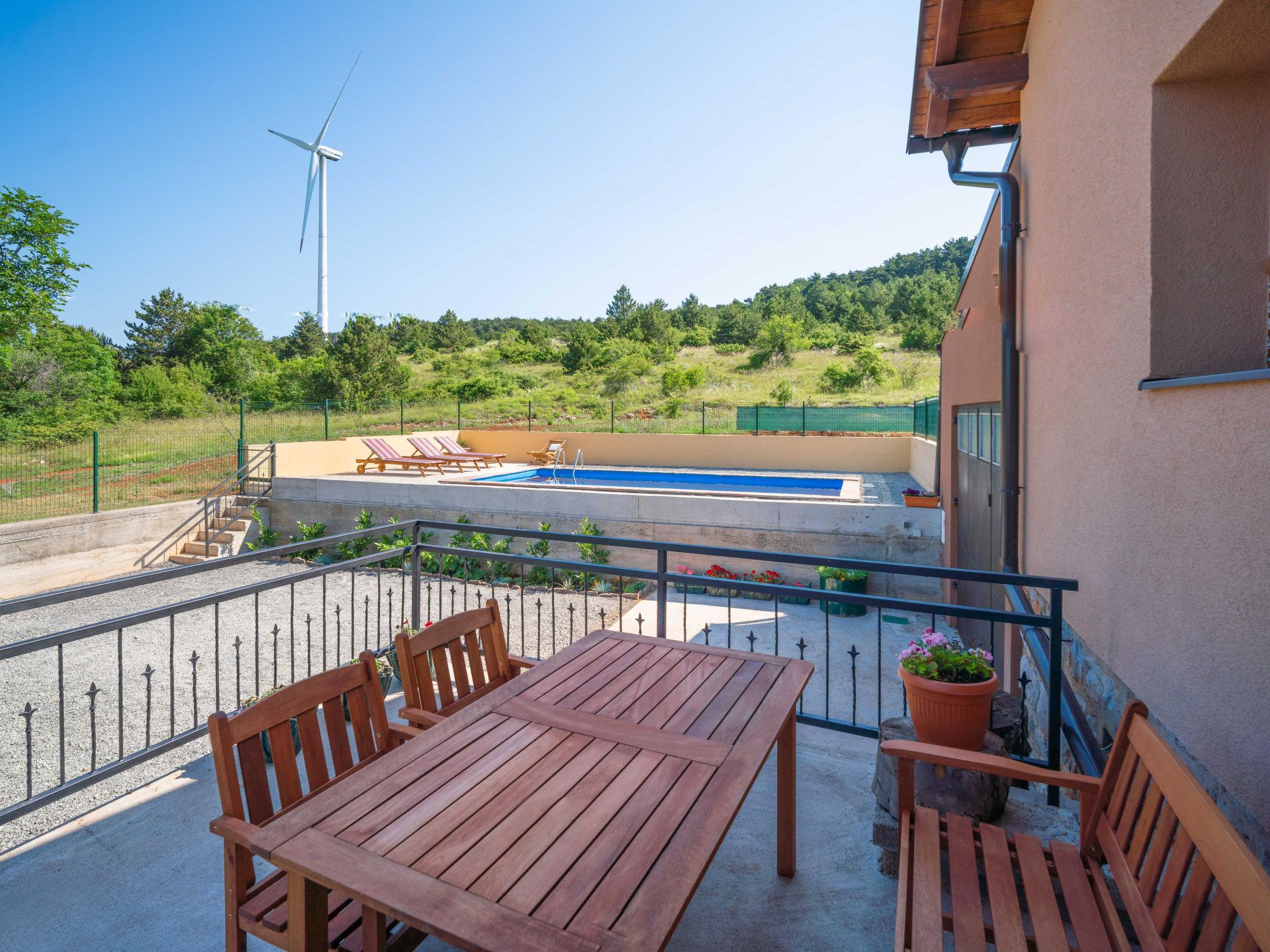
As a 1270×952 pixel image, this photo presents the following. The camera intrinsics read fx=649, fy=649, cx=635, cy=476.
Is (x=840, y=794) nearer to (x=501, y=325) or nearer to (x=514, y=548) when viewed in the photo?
(x=514, y=548)

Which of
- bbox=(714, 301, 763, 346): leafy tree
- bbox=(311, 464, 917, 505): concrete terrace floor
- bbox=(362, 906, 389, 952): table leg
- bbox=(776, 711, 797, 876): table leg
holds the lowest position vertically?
bbox=(776, 711, 797, 876): table leg

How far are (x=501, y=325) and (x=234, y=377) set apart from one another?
16.4 m

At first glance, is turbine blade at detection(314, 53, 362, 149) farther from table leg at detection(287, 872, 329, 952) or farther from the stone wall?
table leg at detection(287, 872, 329, 952)

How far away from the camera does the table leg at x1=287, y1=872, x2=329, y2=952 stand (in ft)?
4.07

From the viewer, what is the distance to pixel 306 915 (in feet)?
4.07

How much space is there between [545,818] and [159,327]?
145ft

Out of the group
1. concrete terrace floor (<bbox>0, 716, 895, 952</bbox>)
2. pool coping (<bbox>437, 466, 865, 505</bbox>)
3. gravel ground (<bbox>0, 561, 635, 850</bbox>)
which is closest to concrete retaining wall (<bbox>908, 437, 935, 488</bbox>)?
pool coping (<bbox>437, 466, 865, 505</bbox>)

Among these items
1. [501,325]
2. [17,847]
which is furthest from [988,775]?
[501,325]

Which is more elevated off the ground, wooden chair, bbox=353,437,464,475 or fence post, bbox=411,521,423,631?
wooden chair, bbox=353,437,464,475

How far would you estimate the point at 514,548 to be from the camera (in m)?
9.83

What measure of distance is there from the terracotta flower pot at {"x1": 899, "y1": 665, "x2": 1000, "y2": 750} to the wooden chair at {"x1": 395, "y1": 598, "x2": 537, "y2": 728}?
1.41 m

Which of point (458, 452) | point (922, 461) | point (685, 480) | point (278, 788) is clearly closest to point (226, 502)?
point (458, 452)

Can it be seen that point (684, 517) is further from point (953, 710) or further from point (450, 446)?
point (450, 446)

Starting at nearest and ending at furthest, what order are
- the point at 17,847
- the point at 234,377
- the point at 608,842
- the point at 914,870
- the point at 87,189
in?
1. the point at 608,842
2. the point at 914,870
3. the point at 17,847
4. the point at 234,377
5. the point at 87,189
